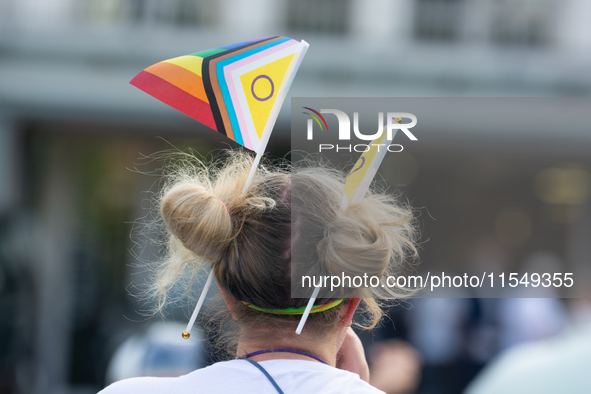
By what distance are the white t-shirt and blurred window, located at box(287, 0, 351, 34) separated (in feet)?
21.0

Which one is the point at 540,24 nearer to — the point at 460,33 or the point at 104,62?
the point at 460,33

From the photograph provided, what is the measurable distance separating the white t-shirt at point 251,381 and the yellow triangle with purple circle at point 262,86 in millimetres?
630

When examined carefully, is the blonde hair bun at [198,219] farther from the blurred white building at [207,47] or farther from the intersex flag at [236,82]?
the blurred white building at [207,47]

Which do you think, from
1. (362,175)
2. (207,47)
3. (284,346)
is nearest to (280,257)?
(284,346)

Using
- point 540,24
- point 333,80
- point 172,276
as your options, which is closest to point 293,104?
point 172,276

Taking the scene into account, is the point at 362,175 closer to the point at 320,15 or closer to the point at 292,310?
the point at 292,310

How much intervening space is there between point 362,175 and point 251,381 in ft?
1.79

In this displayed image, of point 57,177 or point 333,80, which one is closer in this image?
point 333,80

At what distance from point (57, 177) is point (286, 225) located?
6.92 metres

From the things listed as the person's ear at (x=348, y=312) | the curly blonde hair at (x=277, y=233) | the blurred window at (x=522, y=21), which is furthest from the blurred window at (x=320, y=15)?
the person's ear at (x=348, y=312)

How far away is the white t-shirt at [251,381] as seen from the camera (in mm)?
1005

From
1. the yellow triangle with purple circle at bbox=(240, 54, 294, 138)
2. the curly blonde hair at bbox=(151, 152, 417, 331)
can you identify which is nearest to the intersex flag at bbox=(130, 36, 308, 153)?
the yellow triangle with purple circle at bbox=(240, 54, 294, 138)

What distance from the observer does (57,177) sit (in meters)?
7.25

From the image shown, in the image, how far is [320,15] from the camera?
22.9 ft
